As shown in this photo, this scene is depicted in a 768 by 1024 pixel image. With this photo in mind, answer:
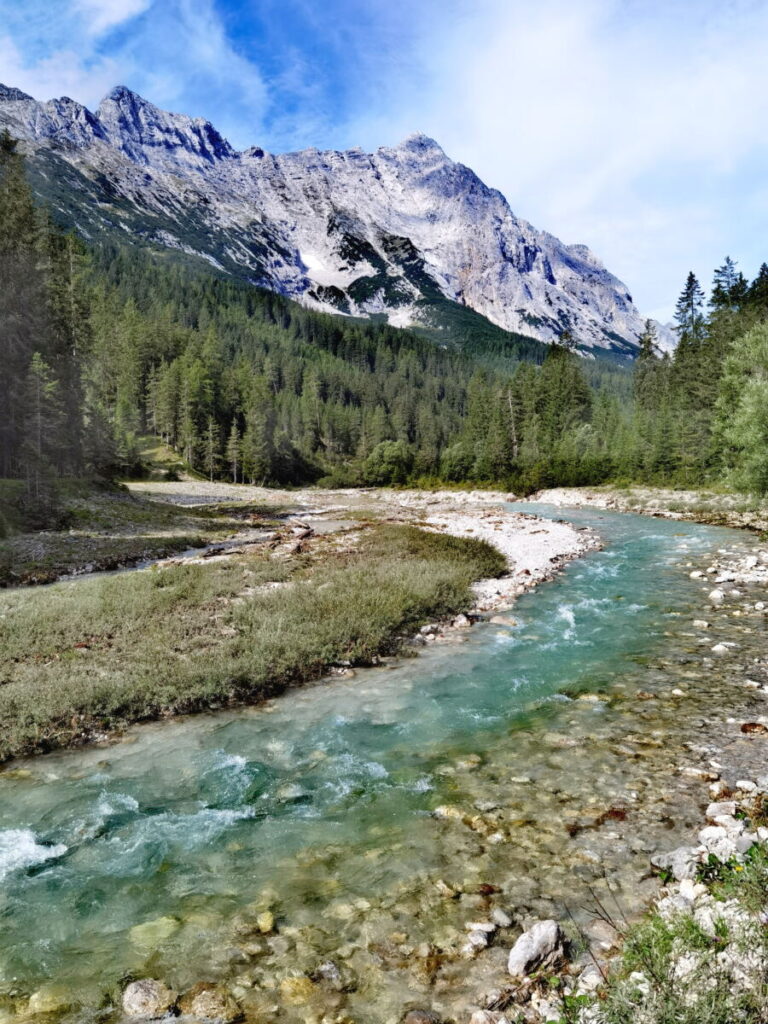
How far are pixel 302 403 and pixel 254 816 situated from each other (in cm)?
14689

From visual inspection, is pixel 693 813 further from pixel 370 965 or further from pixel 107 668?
pixel 107 668

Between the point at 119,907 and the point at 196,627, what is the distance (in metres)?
8.70

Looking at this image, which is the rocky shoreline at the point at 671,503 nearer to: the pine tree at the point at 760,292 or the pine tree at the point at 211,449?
the pine tree at the point at 760,292

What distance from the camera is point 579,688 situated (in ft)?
35.6

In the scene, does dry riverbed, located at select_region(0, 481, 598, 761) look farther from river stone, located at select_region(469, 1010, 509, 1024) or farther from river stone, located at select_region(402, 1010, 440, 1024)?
river stone, located at select_region(469, 1010, 509, 1024)

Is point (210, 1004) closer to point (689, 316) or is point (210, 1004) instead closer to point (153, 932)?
point (153, 932)

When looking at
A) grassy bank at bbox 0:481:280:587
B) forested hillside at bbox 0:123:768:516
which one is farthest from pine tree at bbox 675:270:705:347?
grassy bank at bbox 0:481:280:587

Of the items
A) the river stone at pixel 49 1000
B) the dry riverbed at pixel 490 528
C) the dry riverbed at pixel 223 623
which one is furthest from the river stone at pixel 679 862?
the dry riverbed at pixel 490 528

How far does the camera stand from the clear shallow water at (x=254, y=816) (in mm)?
4969

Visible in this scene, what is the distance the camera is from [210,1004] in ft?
13.9

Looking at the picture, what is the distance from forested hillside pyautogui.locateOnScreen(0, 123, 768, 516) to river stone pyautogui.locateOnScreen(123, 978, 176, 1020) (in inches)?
1388

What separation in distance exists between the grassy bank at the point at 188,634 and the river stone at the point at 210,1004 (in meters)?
5.88

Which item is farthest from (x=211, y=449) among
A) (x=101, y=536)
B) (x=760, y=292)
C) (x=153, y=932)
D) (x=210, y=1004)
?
(x=210, y=1004)

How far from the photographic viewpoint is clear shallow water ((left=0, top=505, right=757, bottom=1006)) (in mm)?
4969
